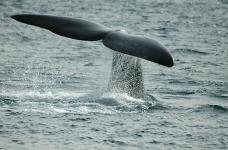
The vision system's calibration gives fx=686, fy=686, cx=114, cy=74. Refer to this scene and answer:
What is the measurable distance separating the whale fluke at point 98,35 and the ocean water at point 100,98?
1.53 meters

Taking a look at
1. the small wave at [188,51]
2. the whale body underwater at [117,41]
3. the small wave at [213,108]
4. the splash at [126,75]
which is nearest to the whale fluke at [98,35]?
the whale body underwater at [117,41]

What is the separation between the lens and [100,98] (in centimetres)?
1197

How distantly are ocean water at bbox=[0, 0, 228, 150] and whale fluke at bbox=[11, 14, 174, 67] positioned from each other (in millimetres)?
1534

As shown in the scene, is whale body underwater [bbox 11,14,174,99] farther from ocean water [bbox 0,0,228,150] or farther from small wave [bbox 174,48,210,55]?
small wave [bbox 174,48,210,55]

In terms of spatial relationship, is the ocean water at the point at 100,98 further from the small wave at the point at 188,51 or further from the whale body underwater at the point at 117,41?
the whale body underwater at the point at 117,41

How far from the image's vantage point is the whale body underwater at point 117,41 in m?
8.62

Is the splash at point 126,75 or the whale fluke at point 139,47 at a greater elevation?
the whale fluke at point 139,47

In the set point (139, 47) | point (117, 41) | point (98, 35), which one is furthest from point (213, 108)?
point (139, 47)

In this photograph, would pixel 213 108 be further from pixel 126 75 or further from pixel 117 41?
pixel 117 41

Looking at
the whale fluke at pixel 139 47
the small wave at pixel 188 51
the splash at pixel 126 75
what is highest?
the small wave at pixel 188 51

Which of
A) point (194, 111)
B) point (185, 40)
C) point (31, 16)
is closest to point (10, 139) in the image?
point (31, 16)

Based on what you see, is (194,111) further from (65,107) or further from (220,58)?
(220,58)

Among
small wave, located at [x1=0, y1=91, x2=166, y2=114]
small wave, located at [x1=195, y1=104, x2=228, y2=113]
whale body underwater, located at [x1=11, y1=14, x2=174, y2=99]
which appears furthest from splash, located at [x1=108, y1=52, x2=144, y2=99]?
small wave, located at [x1=195, y1=104, x2=228, y2=113]

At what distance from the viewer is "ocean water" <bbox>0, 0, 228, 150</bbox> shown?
10164 millimetres
